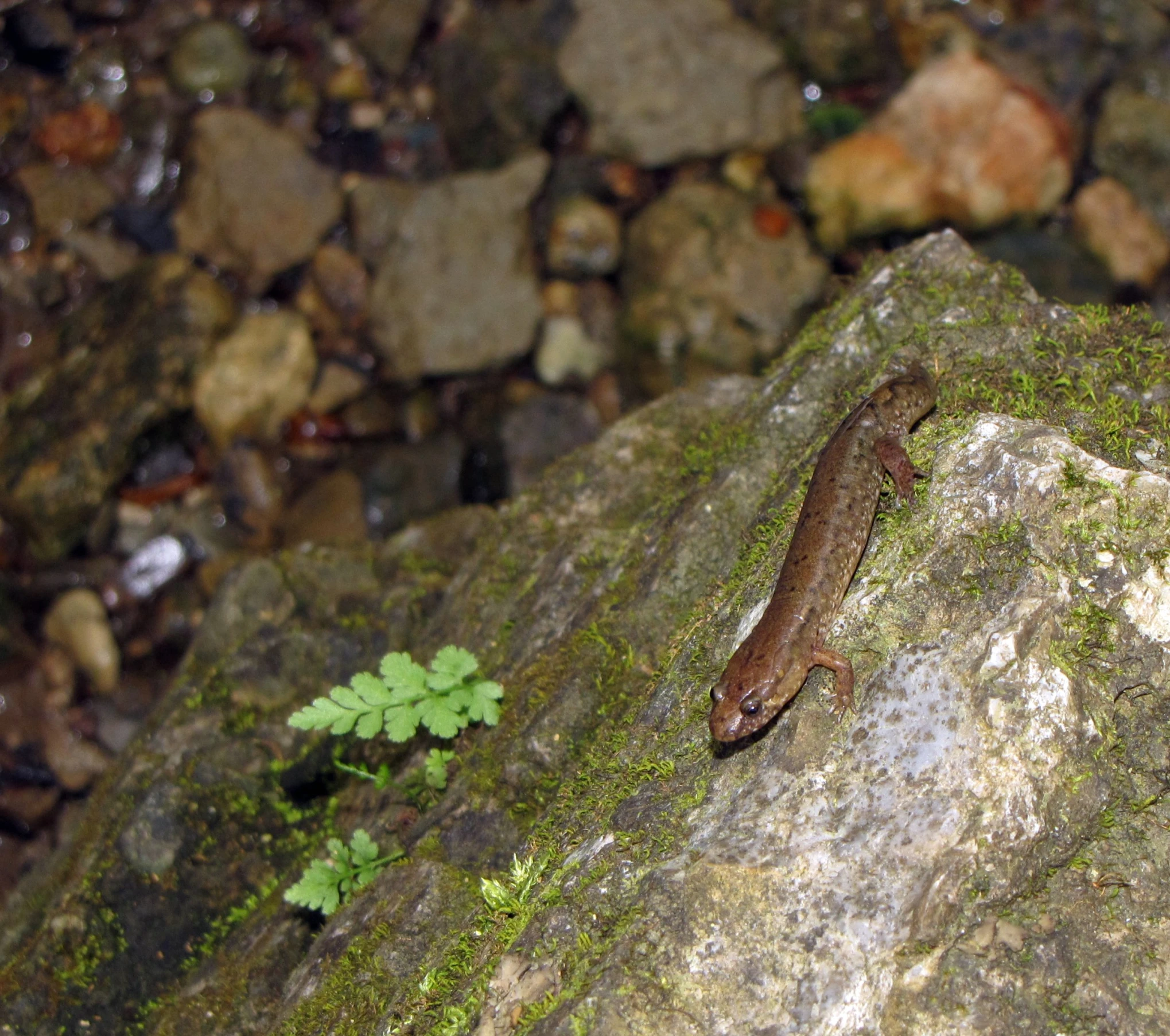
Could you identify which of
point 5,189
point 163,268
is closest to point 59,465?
point 163,268

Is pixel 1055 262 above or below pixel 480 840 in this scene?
below

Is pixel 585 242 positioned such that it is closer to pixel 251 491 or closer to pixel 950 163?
pixel 950 163

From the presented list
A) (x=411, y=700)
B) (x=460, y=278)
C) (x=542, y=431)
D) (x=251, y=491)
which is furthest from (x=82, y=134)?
(x=411, y=700)

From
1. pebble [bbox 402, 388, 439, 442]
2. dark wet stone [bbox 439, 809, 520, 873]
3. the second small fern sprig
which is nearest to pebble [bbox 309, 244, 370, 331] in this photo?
pebble [bbox 402, 388, 439, 442]

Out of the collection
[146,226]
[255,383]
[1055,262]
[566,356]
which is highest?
[146,226]

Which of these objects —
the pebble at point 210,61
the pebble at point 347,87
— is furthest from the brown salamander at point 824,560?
the pebble at point 210,61

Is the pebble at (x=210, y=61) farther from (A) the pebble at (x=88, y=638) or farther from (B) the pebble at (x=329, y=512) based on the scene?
(A) the pebble at (x=88, y=638)
